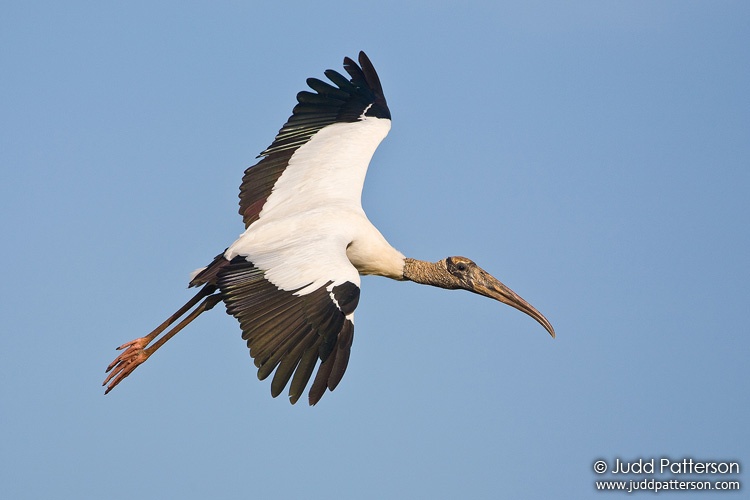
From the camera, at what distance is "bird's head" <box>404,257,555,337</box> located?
1174 centimetres

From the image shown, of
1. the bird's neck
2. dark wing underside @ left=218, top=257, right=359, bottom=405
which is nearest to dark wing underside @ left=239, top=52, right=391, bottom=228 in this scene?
the bird's neck

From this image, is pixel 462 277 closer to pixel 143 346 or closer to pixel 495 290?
pixel 495 290

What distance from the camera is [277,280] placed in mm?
9625

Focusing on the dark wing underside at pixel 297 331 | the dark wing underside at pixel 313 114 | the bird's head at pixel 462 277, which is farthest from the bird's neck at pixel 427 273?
the dark wing underside at pixel 297 331

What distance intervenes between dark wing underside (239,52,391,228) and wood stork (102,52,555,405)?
0.01 m

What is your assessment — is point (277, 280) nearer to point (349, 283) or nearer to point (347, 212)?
point (349, 283)

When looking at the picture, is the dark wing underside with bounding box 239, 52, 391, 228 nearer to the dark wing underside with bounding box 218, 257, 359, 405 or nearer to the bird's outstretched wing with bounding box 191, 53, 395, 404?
the bird's outstretched wing with bounding box 191, 53, 395, 404

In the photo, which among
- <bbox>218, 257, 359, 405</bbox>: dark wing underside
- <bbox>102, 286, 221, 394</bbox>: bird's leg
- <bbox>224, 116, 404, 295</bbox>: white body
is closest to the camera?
<bbox>218, 257, 359, 405</bbox>: dark wing underside

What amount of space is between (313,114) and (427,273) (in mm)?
2345

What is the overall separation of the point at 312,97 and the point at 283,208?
1.88m

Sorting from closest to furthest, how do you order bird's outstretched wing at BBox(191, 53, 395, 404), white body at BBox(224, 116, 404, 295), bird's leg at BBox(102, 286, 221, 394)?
bird's outstretched wing at BBox(191, 53, 395, 404), white body at BBox(224, 116, 404, 295), bird's leg at BBox(102, 286, 221, 394)

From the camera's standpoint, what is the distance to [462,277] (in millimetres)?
11875

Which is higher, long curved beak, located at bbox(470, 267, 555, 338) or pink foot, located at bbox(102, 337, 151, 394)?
long curved beak, located at bbox(470, 267, 555, 338)

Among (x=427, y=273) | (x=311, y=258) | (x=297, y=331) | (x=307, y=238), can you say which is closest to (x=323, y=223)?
(x=307, y=238)
